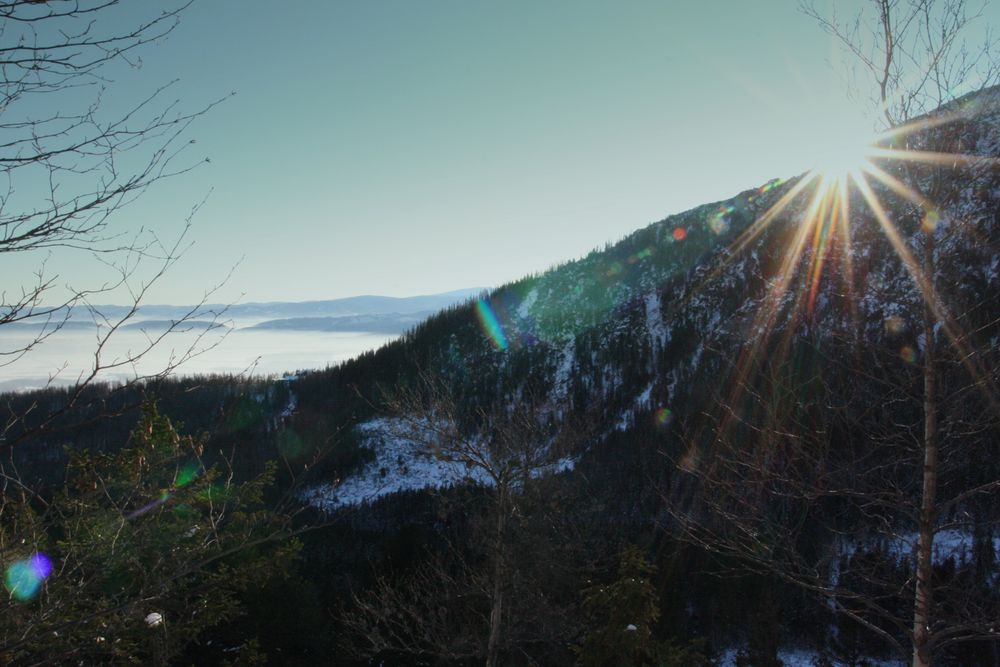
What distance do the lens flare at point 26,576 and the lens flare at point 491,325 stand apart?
11320 cm

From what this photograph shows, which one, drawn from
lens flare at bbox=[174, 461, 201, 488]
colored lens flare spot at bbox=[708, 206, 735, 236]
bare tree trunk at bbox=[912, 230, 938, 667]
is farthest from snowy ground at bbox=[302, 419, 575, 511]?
bare tree trunk at bbox=[912, 230, 938, 667]

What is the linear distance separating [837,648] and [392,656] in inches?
1188

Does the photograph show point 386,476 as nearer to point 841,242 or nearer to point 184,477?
point 841,242

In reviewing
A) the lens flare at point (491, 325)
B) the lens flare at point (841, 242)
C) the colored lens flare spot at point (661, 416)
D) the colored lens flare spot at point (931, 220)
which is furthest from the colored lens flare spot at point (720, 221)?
the colored lens flare spot at point (931, 220)

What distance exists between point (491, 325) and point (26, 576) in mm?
121376

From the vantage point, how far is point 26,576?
14.6ft

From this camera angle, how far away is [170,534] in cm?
1077

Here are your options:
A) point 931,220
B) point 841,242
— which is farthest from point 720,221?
point 931,220

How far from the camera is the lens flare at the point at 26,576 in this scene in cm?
434

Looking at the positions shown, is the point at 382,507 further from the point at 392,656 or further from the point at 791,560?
the point at 791,560

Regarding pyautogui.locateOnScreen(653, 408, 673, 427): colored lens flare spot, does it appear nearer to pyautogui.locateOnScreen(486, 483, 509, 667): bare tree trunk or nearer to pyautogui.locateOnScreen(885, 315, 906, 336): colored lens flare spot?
pyautogui.locateOnScreen(486, 483, 509, 667): bare tree trunk

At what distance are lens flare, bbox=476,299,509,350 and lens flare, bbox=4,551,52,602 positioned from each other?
113 metres

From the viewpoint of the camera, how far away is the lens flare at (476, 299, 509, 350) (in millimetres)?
119494

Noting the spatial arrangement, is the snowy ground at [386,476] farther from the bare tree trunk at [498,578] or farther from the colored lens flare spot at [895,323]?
the colored lens flare spot at [895,323]
